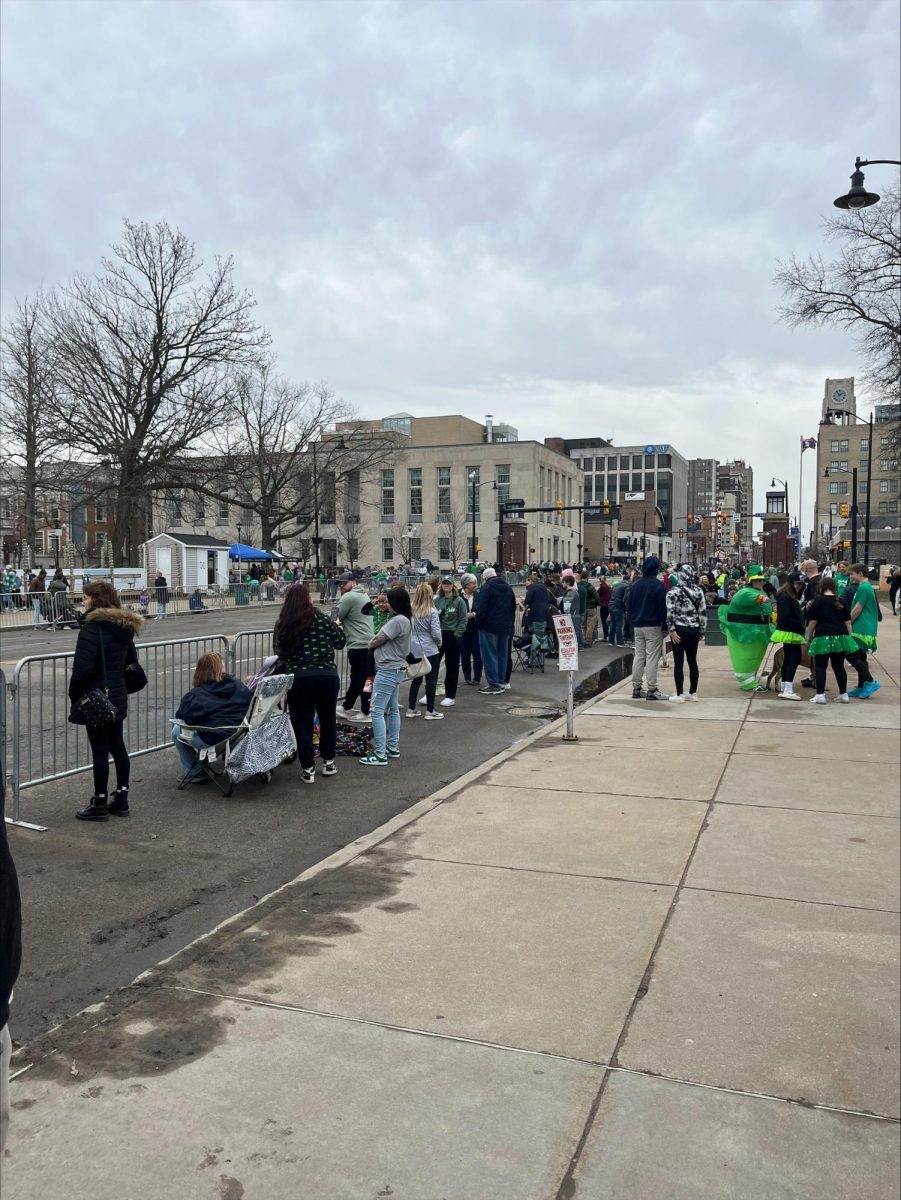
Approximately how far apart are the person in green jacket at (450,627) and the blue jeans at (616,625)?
8.52 m

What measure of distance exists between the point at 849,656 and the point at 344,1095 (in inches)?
456

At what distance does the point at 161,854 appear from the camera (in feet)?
20.0

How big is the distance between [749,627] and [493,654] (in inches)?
152

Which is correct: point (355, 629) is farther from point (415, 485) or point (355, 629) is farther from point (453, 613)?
point (415, 485)

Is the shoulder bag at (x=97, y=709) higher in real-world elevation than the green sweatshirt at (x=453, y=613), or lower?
lower

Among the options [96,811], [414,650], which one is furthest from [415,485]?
[96,811]

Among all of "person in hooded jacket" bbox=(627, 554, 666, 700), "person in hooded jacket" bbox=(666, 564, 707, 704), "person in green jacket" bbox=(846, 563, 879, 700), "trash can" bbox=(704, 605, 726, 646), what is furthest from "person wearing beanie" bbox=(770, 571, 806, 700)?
"trash can" bbox=(704, 605, 726, 646)

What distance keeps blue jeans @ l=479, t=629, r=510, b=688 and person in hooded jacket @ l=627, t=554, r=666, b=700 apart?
200 cm

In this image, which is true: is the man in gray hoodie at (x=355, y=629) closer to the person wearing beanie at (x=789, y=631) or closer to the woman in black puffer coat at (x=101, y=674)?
the woman in black puffer coat at (x=101, y=674)

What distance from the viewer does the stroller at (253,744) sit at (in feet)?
24.5

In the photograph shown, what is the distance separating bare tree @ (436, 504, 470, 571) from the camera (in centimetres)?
9700

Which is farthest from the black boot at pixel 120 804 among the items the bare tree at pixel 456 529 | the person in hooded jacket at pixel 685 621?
the bare tree at pixel 456 529

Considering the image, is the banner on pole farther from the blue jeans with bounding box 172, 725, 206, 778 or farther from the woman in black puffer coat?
the woman in black puffer coat

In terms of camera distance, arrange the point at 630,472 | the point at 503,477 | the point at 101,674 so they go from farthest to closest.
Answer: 1. the point at 630,472
2. the point at 503,477
3. the point at 101,674
